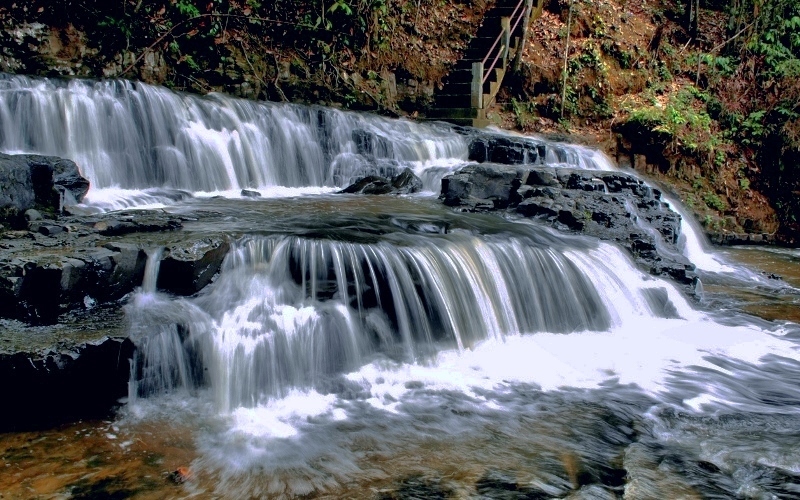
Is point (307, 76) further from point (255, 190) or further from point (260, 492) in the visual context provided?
point (260, 492)

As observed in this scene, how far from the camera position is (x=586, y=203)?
28.3 feet

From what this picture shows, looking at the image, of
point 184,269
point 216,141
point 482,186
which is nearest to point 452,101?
point 482,186

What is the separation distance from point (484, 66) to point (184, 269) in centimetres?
1103

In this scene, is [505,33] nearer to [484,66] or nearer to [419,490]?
[484,66]

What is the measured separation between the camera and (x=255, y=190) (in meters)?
9.50

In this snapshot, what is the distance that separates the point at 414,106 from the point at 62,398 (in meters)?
11.0

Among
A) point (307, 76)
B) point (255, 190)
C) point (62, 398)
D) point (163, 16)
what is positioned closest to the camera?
point (62, 398)

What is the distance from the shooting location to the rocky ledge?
820 cm

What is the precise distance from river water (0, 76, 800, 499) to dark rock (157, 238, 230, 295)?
4.0 inches

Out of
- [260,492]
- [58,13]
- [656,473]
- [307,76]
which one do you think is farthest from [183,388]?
[307,76]

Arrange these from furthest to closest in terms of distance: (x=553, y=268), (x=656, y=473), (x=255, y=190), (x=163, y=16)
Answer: (x=163, y=16)
(x=255, y=190)
(x=553, y=268)
(x=656, y=473)

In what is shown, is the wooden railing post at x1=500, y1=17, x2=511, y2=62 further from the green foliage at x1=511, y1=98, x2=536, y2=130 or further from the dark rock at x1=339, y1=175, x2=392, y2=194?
the dark rock at x1=339, y1=175, x2=392, y2=194

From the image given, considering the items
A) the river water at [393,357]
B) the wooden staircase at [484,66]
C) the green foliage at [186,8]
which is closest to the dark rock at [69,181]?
the river water at [393,357]

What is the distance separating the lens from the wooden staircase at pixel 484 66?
13.8 meters
